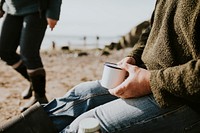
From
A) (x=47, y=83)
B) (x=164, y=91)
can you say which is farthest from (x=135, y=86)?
(x=47, y=83)

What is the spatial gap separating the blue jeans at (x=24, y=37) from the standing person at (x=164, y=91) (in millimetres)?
1686

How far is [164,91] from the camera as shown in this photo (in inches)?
57.7

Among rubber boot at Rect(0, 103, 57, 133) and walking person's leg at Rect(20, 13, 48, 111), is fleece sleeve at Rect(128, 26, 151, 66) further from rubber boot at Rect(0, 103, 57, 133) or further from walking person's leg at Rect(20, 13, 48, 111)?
walking person's leg at Rect(20, 13, 48, 111)

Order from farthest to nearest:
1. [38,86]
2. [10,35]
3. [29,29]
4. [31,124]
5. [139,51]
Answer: [38,86] < [10,35] < [29,29] < [139,51] < [31,124]

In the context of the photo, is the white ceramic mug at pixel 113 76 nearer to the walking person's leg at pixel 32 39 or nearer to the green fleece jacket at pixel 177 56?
the green fleece jacket at pixel 177 56

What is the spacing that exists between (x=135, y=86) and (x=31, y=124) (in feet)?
2.02

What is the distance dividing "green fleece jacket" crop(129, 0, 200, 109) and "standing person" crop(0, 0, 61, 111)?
184 centimetres

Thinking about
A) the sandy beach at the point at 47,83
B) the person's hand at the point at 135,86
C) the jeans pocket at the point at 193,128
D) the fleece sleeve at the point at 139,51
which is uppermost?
the fleece sleeve at the point at 139,51

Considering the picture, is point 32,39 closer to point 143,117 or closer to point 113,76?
point 113,76

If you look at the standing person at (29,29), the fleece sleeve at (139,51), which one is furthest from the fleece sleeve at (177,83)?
the standing person at (29,29)

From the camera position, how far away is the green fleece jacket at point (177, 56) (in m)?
1.39

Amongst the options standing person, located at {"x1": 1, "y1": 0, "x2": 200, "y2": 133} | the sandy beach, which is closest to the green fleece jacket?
standing person, located at {"x1": 1, "y1": 0, "x2": 200, "y2": 133}

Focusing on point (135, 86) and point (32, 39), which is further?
point (32, 39)

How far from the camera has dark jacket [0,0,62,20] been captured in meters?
3.28
